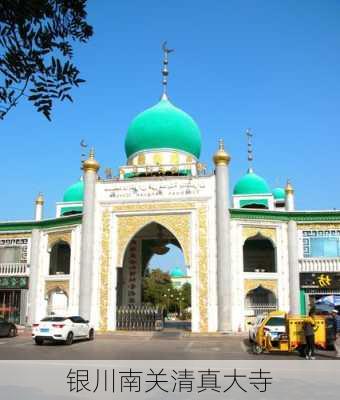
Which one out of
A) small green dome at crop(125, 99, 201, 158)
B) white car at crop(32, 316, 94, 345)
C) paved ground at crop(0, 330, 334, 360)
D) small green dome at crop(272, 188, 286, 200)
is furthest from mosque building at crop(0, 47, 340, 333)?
small green dome at crop(272, 188, 286, 200)

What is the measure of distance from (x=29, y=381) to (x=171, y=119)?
20316 mm

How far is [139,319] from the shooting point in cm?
2303

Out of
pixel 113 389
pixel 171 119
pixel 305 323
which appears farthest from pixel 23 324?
pixel 113 389

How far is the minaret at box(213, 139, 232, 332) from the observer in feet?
67.2

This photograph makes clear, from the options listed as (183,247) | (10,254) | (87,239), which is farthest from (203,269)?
(10,254)

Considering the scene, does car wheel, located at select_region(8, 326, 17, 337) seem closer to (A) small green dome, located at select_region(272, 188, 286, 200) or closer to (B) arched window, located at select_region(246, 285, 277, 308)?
(B) arched window, located at select_region(246, 285, 277, 308)

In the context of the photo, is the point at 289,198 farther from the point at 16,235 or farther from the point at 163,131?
Result: the point at 16,235

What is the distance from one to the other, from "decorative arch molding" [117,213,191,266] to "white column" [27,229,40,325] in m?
4.81

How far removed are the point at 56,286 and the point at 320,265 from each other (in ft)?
41.1

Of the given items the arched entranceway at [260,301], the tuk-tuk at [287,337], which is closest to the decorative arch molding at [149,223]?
the arched entranceway at [260,301]

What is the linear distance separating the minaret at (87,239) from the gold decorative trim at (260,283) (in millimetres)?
7112

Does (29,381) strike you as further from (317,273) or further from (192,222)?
(317,273)

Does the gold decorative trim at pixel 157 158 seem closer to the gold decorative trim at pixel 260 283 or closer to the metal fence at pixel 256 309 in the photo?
the gold decorative trim at pixel 260 283

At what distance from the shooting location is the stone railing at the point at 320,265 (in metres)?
21.7
